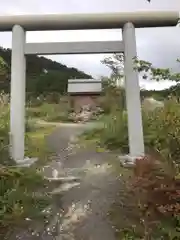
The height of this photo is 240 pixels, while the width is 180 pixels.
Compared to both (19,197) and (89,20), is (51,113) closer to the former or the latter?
(89,20)

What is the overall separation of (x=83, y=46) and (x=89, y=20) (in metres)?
0.51

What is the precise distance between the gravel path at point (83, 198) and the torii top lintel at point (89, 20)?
9.02 ft

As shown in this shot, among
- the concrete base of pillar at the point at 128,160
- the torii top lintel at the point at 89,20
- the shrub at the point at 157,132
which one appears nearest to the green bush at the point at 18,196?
the concrete base of pillar at the point at 128,160

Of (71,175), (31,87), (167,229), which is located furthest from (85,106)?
(167,229)

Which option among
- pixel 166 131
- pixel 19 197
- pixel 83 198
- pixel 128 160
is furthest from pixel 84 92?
pixel 19 197

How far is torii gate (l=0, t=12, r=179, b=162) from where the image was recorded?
19.6 ft

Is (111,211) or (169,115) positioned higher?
(169,115)

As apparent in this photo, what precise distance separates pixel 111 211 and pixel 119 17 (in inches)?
149

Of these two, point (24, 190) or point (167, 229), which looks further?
point (24, 190)

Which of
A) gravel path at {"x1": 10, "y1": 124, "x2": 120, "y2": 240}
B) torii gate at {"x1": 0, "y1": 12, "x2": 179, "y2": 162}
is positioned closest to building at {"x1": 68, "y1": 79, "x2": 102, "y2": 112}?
gravel path at {"x1": 10, "y1": 124, "x2": 120, "y2": 240}

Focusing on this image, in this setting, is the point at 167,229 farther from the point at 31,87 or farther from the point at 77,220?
the point at 31,87

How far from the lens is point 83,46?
19.9ft

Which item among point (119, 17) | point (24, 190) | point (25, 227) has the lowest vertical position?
point (25, 227)

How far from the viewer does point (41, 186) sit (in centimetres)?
494
